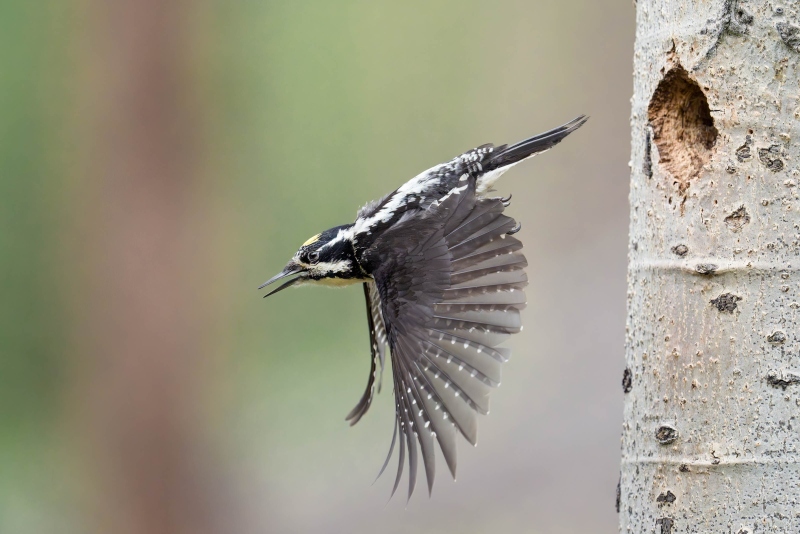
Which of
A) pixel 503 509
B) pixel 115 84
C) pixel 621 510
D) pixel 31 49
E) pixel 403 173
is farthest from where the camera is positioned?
pixel 403 173

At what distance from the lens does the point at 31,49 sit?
268 inches

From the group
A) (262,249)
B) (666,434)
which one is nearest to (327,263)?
(666,434)

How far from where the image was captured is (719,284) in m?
1.51

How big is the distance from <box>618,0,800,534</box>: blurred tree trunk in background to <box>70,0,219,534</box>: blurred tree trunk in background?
151 inches

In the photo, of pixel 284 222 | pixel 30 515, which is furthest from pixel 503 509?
pixel 284 222

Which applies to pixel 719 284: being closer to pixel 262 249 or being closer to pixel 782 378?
pixel 782 378

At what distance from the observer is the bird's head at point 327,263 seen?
2941 mm

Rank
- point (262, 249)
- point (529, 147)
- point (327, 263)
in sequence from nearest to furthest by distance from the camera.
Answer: point (529, 147) → point (327, 263) → point (262, 249)

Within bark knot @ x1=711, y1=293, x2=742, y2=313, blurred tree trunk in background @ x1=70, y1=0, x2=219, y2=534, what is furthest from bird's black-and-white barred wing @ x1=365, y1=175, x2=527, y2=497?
blurred tree trunk in background @ x1=70, y1=0, x2=219, y2=534

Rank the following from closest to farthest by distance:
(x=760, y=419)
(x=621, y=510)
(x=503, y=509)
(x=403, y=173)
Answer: (x=760, y=419) → (x=621, y=510) → (x=503, y=509) → (x=403, y=173)

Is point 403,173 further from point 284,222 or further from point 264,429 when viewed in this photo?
point 264,429

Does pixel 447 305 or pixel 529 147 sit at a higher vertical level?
pixel 529 147

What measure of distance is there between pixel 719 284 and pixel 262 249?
22.7 ft

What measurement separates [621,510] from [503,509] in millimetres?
4009
